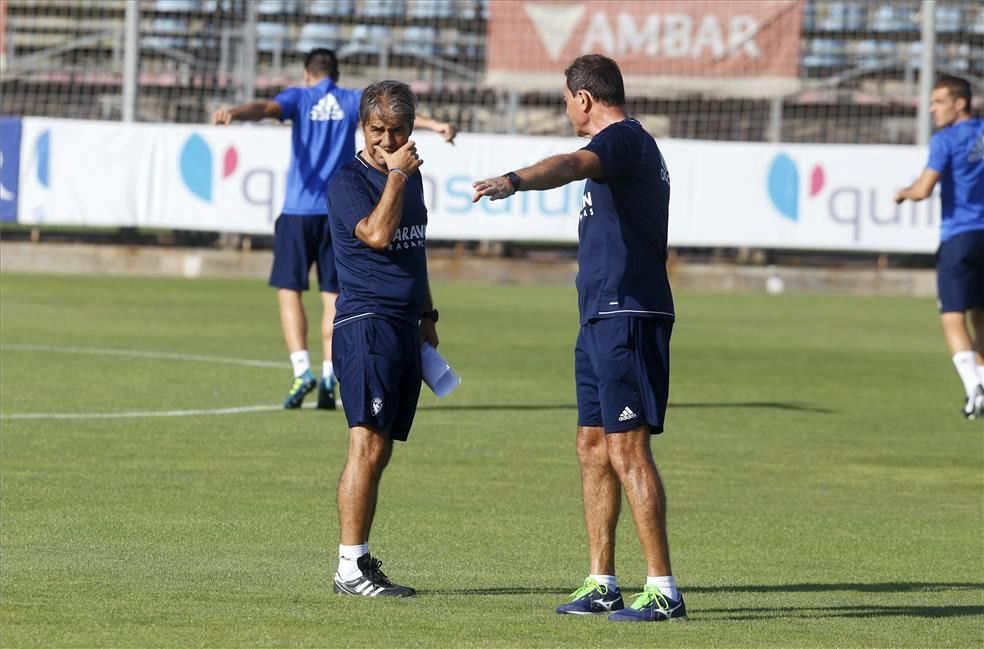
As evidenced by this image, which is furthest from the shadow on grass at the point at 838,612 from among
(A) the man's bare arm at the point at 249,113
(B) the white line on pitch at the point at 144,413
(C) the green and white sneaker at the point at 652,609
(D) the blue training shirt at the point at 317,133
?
(D) the blue training shirt at the point at 317,133

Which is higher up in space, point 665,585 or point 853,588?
point 665,585

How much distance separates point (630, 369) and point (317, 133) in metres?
7.52

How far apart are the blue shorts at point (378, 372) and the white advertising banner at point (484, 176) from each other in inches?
714

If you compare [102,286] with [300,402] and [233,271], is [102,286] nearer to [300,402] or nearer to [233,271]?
[233,271]

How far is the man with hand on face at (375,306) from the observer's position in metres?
7.33

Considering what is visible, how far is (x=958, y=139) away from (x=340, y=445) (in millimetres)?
5588

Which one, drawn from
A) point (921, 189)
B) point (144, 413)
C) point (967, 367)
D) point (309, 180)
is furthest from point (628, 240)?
point (967, 367)

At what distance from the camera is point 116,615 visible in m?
6.66

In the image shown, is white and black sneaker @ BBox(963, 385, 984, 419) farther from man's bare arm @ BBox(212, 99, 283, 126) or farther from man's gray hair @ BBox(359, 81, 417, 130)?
man's gray hair @ BBox(359, 81, 417, 130)

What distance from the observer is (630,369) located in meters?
7.18

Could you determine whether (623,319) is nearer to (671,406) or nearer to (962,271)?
(671,406)

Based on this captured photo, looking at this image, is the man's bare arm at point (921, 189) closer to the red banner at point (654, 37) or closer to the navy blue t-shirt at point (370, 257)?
the navy blue t-shirt at point (370, 257)

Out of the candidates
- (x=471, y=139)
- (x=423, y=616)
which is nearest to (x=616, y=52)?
(x=471, y=139)

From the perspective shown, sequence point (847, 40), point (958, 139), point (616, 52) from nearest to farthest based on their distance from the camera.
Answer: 1. point (958, 139)
2. point (616, 52)
3. point (847, 40)
